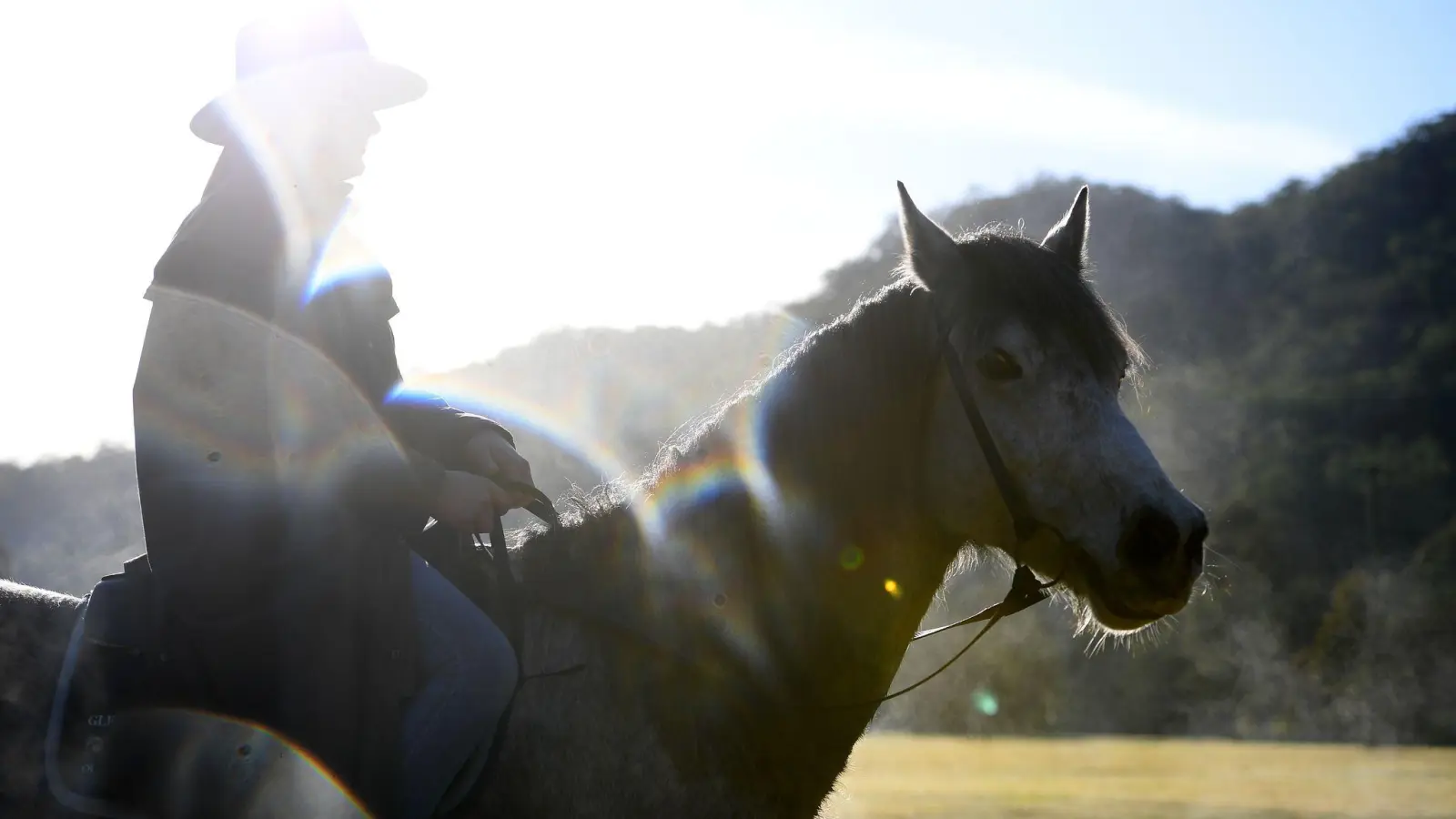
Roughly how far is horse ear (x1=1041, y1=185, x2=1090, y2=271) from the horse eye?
63 cm

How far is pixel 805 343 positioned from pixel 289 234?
146 centimetres

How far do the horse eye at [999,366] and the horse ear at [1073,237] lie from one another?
63 cm

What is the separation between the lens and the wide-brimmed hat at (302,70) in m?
3.07

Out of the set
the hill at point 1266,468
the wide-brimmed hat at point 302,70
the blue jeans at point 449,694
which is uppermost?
the wide-brimmed hat at point 302,70

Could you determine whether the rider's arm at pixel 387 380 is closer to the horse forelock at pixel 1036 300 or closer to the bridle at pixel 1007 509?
the bridle at pixel 1007 509

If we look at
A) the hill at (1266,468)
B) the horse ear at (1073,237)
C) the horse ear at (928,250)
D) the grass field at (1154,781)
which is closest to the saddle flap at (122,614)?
the horse ear at (928,250)

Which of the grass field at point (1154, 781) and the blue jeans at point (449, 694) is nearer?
the blue jeans at point (449, 694)

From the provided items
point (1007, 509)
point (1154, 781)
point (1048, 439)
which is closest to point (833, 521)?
point (1007, 509)

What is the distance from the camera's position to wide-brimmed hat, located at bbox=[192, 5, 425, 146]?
307 cm

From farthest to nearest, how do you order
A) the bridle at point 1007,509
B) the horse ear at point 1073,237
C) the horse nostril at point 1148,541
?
the horse ear at point 1073,237, the bridle at point 1007,509, the horse nostril at point 1148,541

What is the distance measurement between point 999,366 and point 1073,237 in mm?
776

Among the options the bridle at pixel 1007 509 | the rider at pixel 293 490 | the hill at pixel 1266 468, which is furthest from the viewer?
the hill at pixel 1266 468

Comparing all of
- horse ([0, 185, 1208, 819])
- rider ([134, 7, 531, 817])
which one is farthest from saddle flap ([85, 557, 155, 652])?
horse ([0, 185, 1208, 819])

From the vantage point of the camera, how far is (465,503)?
3086 millimetres
